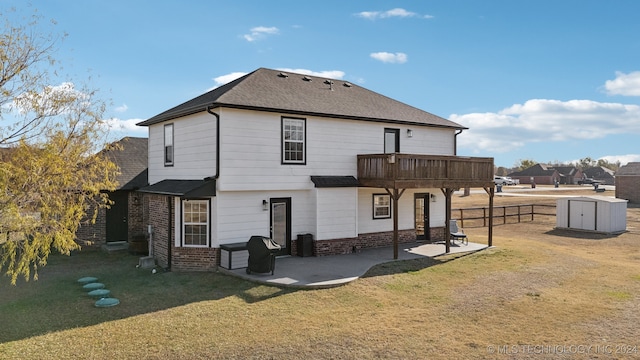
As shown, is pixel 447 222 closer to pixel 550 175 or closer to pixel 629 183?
pixel 629 183

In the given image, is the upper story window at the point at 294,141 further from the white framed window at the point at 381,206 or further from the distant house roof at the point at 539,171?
the distant house roof at the point at 539,171

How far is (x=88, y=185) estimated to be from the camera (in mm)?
7918

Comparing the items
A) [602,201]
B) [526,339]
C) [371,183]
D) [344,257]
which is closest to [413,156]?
[371,183]

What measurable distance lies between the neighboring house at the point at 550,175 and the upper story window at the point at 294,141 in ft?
296

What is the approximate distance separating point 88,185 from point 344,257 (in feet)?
31.8

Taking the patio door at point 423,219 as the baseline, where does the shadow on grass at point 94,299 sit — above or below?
below

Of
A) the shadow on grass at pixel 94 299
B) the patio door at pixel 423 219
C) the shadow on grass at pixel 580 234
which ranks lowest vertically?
the shadow on grass at pixel 94 299

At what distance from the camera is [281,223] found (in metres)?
15.4

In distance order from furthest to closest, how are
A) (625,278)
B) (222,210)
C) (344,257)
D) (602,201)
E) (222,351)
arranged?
1. (602,201)
2. (344,257)
3. (222,210)
4. (625,278)
5. (222,351)

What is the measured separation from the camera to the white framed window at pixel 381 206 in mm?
17875

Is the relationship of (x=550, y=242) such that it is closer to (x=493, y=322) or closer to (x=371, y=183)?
(x=371, y=183)

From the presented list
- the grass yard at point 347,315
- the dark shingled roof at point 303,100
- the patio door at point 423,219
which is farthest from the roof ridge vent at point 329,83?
the grass yard at point 347,315

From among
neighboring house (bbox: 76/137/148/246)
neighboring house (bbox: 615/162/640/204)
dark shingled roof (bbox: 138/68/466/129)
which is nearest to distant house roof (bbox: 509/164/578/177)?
neighboring house (bbox: 615/162/640/204)

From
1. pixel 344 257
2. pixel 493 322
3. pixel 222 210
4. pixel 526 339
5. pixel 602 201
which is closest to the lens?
pixel 526 339
